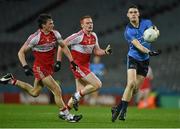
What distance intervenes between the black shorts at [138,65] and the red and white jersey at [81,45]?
3.93 ft

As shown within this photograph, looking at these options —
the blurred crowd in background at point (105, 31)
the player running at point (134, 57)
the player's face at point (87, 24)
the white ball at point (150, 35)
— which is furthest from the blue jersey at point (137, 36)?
the blurred crowd in background at point (105, 31)

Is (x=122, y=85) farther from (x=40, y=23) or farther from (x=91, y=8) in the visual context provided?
(x=40, y=23)

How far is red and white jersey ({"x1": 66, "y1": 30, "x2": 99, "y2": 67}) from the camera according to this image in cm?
1625

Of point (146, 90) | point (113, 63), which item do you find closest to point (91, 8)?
point (113, 63)

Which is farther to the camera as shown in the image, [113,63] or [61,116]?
[113,63]

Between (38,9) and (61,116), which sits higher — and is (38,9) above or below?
above

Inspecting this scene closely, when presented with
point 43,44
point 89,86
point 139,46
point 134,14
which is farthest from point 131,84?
point 43,44

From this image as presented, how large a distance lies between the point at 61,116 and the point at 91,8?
59.0 feet

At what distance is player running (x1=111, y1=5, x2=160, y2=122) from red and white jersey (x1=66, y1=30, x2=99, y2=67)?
1142 millimetres

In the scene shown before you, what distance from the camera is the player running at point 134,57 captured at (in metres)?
15.1

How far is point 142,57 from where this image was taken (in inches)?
611

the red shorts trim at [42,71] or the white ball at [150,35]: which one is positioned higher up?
the white ball at [150,35]

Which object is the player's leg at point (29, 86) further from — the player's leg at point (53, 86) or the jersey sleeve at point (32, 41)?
the jersey sleeve at point (32, 41)

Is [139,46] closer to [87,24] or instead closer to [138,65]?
[138,65]
